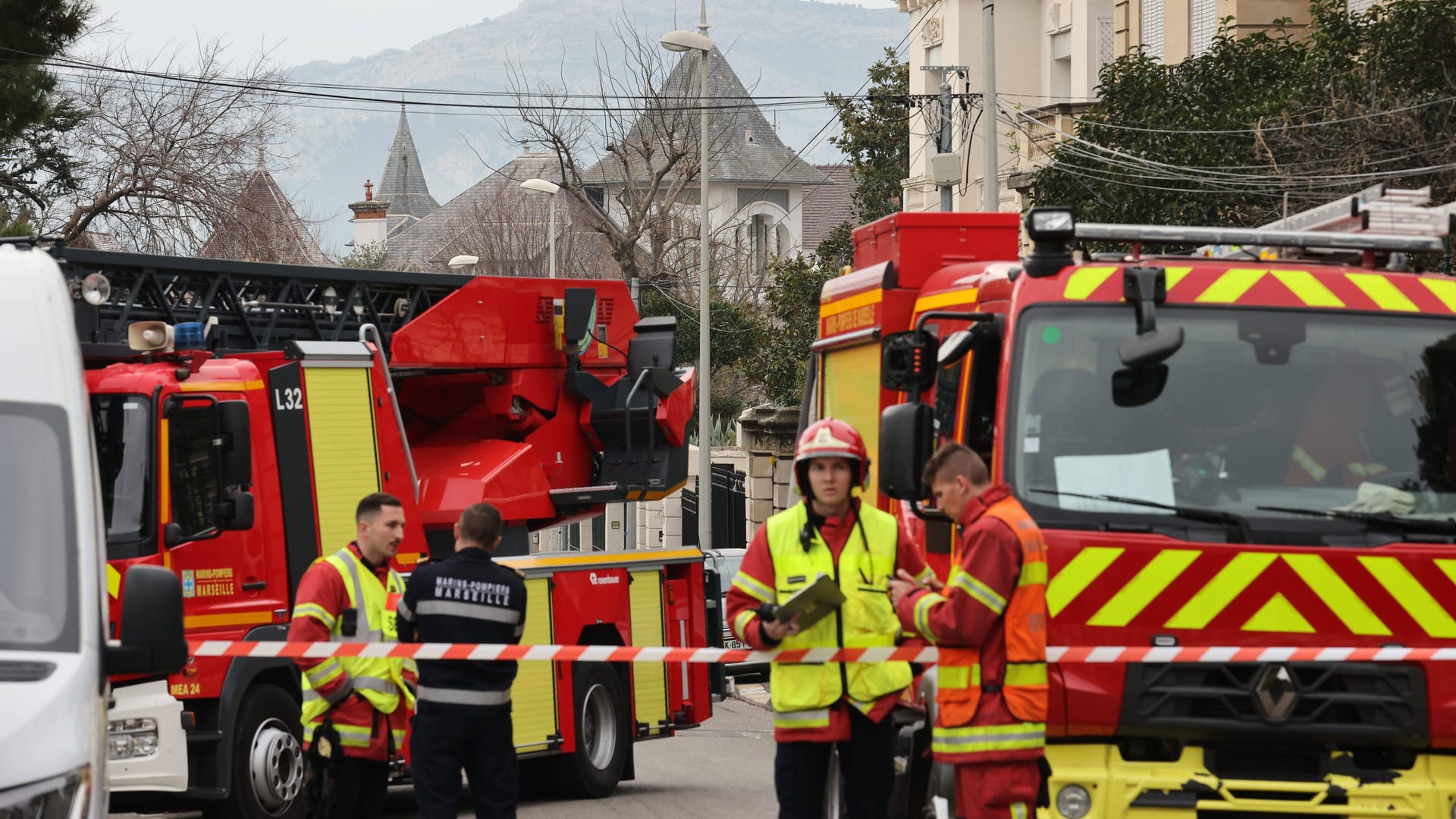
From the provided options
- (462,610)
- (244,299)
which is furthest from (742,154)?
(462,610)

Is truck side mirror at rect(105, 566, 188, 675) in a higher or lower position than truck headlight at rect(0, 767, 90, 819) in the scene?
higher

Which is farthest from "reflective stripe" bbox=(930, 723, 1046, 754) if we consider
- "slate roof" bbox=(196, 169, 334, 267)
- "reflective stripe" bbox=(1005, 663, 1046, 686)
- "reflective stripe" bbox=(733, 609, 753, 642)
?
"slate roof" bbox=(196, 169, 334, 267)

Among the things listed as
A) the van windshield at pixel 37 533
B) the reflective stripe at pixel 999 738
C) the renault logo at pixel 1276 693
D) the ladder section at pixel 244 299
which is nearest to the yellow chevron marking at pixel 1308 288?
the renault logo at pixel 1276 693

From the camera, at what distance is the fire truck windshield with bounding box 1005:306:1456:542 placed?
688 cm

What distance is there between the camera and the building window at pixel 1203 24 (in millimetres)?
28797

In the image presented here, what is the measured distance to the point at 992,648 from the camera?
6598 mm

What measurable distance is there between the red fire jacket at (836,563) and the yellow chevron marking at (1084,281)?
3.64ft

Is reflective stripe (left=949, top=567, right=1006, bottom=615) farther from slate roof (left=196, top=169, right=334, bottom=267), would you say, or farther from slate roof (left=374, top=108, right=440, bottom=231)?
slate roof (left=374, top=108, right=440, bottom=231)

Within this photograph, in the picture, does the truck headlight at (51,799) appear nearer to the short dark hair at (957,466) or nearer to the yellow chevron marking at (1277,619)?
the short dark hair at (957,466)

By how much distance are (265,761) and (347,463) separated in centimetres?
189

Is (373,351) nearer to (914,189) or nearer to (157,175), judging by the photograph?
(157,175)

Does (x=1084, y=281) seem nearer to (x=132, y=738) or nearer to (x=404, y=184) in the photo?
(x=132, y=738)

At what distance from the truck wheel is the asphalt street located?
136mm

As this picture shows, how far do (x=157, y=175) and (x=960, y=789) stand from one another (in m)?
23.8
